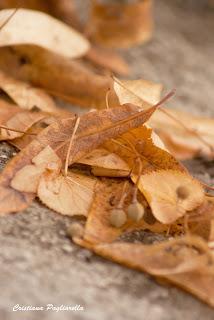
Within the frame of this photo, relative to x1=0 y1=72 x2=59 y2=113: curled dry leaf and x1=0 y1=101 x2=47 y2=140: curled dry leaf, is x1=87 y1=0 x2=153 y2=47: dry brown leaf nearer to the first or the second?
x1=0 y1=72 x2=59 y2=113: curled dry leaf

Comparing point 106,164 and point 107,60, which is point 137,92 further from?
point 107,60

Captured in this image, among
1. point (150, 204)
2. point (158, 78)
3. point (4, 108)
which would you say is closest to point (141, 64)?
point (158, 78)

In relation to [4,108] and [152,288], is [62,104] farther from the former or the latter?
[152,288]

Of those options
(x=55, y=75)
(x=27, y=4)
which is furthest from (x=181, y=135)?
(x=27, y=4)

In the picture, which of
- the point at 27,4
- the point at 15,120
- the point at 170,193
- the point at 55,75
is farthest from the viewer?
the point at 27,4

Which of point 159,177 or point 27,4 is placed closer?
point 159,177

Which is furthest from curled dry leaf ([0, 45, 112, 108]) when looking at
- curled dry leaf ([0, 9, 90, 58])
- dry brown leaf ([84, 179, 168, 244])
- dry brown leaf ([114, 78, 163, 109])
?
dry brown leaf ([84, 179, 168, 244])

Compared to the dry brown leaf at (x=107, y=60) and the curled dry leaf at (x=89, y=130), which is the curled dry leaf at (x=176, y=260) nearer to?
the curled dry leaf at (x=89, y=130)
